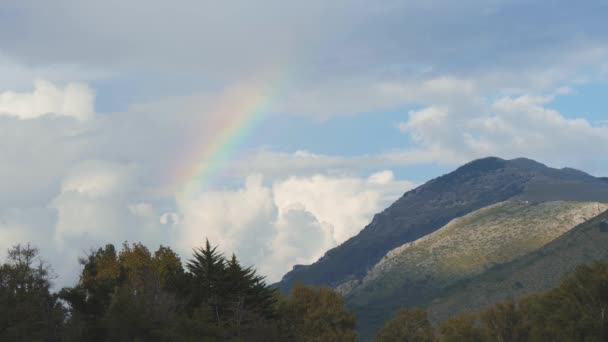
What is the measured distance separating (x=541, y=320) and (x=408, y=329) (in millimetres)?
27250

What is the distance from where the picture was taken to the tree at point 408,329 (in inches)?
5965

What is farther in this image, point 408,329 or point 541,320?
point 408,329

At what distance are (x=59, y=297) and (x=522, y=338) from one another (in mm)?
94345

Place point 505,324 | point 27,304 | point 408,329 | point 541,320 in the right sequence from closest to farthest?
point 27,304 < point 541,320 < point 408,329 < point 505,324

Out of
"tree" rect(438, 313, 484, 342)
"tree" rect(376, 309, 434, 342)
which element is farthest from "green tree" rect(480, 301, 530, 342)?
"tree" rect(376, 309, 434, 342)

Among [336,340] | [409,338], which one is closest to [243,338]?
[336,340]

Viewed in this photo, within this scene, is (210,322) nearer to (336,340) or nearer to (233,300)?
(233,300)

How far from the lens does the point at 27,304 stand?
336 feet

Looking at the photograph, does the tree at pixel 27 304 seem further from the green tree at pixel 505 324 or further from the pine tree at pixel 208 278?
the green tree at pixel 505 324

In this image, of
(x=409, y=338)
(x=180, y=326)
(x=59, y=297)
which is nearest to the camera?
(x=180, y=326)

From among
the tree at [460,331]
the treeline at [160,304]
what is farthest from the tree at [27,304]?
the tree at [460,331]

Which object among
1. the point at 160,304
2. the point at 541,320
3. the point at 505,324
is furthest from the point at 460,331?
the point at 160,304

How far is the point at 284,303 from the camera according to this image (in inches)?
5423

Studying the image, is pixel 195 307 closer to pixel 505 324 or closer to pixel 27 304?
pixel 27 304
